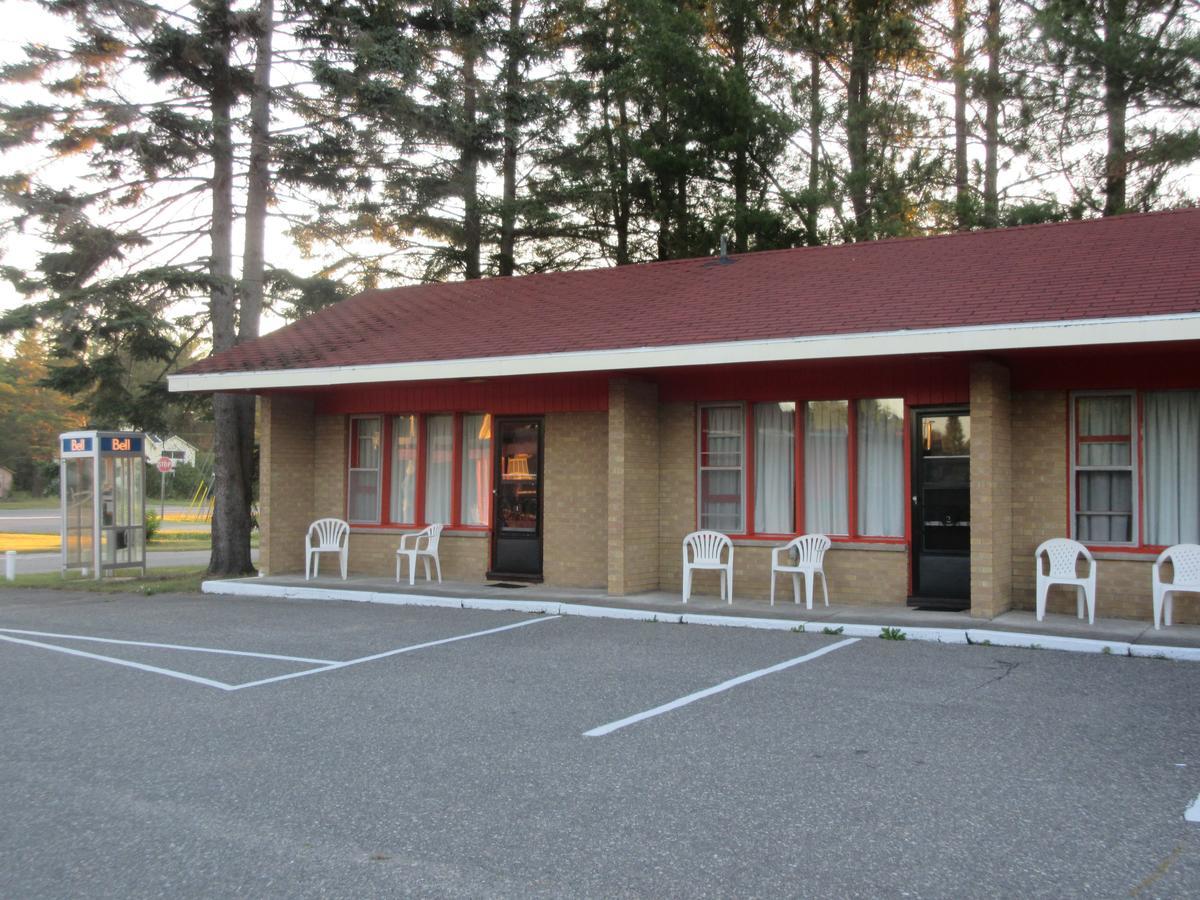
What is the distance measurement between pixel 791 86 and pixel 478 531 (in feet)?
48.3

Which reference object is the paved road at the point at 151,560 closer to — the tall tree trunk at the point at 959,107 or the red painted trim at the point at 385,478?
the red painted trim at the point at 385,478

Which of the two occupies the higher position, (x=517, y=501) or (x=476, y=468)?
(x=476, y=468)

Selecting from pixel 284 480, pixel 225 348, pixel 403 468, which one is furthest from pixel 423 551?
pixel 225 348

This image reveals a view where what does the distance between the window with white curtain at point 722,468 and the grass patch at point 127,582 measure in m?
8.08

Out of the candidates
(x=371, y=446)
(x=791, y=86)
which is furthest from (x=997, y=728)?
(x=791, y=86)

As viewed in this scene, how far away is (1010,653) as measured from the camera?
9.79 metres

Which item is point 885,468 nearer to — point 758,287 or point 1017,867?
point 758,287

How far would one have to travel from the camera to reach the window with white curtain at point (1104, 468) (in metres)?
11.4

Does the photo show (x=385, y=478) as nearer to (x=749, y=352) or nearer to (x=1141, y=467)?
(x=749, y=352)

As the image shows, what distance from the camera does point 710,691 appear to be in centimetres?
828

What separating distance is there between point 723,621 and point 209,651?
528 cm

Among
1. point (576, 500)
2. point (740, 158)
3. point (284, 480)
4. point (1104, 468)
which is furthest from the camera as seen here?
point (740, 158)

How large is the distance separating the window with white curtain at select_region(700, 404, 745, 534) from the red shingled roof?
4.58 feet

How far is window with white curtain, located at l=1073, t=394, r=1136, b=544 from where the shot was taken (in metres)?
11.4
